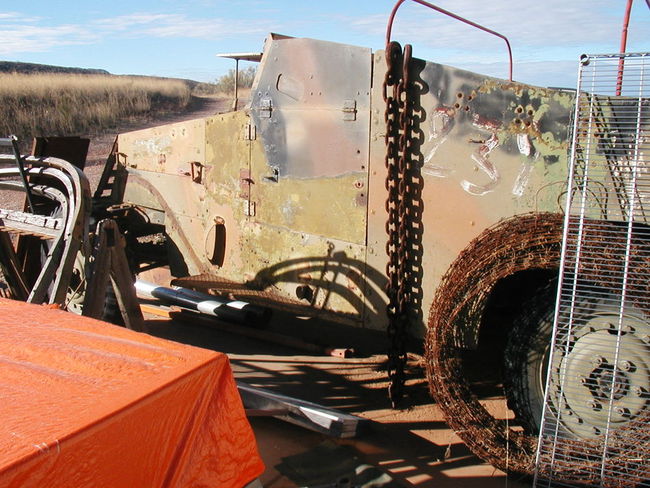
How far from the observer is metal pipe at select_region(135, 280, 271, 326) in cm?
590

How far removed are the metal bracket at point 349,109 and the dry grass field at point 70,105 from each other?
52.9 feet

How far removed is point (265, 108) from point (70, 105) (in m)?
19.9

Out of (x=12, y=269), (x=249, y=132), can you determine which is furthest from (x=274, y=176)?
(x=12, y=269)

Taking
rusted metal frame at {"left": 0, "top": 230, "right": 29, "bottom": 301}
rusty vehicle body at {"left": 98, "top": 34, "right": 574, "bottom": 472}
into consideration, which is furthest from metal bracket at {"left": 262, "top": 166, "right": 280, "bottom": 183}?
rusted metal frame at {"left": 0, "top": 230, "right": 29, "bottom": 301}

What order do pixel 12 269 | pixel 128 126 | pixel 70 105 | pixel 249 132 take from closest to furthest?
pixel 12 269, pixel 249 132, pixel 128 126, pixel 70 105

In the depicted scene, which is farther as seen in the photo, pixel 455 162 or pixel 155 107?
pixel 155 107

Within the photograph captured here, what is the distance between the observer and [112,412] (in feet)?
7.07

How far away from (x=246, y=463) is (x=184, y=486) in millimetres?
366

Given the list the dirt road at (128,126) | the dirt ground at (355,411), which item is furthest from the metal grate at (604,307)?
the dirt road at (128,126)

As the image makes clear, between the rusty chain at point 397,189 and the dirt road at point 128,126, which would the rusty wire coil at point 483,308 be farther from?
the dirt road at point 128,126

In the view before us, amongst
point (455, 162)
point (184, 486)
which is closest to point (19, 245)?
point (455, 162)

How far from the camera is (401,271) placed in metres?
4.64

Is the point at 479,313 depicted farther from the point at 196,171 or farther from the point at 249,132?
the point at 196,171

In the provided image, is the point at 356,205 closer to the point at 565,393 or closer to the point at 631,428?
the point at 565,393
